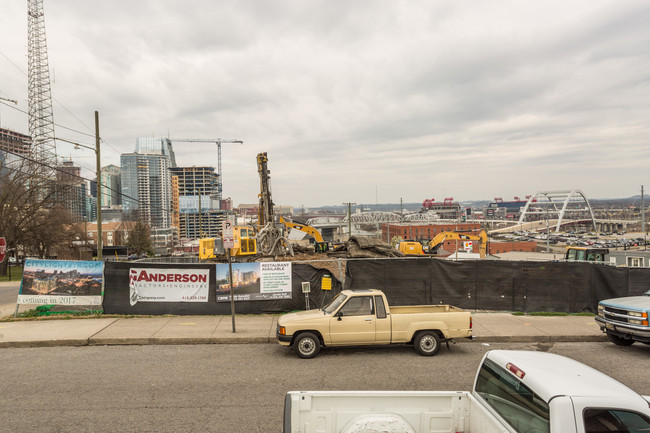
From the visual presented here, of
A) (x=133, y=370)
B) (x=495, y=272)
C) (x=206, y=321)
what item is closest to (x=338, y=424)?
(x=133, y=370)

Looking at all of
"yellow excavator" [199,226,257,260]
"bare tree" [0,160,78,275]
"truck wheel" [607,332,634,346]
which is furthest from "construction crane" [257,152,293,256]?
"bare tree" [0,160,78,275]

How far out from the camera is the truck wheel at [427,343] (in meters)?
9.80

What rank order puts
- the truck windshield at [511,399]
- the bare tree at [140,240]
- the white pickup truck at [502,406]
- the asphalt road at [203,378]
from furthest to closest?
the bare tree at [140,240] < the asphalt road at [203,378] < the truck windshield at [511,399] < the white pickup truck at [502,406]

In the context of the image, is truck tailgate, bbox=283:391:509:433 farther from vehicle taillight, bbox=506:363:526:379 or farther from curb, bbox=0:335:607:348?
curb, bbox=0:335:607:348

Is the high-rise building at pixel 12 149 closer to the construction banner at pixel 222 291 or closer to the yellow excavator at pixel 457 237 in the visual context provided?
the construction banner at pixel 222 291

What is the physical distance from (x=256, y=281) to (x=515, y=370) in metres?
10.6

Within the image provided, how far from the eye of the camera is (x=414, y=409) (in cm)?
459

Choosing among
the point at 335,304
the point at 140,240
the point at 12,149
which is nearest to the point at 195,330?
the point at 335,304

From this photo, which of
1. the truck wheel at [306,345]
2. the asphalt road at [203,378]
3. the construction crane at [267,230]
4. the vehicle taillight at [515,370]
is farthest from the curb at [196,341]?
the construction crane at [267,230]

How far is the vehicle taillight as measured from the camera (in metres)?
4.11

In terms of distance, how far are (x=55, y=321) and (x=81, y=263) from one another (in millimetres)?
1907

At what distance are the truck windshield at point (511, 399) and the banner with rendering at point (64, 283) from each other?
504 inches

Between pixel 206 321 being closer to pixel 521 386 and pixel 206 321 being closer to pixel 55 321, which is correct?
pixel 55 321

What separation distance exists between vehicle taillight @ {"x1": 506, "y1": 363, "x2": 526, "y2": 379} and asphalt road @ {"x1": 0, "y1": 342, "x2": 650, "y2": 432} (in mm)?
3612
